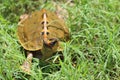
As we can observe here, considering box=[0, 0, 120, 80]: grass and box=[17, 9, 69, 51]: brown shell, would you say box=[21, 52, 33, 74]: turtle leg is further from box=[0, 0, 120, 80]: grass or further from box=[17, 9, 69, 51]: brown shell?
box=[17, 9, 69, 51]: brown shell

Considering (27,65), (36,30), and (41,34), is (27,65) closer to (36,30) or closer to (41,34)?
(41,34)

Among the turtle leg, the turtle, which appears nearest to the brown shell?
the turtle

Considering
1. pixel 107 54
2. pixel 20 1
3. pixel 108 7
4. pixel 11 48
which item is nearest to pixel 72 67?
pixel 107 54

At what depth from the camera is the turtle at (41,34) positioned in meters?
3.58

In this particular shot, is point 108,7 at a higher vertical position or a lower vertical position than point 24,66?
higher

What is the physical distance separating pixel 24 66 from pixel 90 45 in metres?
0.77

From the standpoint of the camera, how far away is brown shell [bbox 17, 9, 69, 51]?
12.6ft

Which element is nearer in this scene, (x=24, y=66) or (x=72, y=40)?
(x=24, y=66)

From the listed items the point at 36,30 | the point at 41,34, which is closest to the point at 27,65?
the point at 41,34

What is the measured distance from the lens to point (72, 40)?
393cm

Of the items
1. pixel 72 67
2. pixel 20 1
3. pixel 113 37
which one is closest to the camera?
pixel 72 67

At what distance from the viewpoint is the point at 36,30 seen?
3.92m

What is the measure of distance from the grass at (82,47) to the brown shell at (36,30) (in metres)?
0.09

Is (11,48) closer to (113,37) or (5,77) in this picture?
(5,77)
